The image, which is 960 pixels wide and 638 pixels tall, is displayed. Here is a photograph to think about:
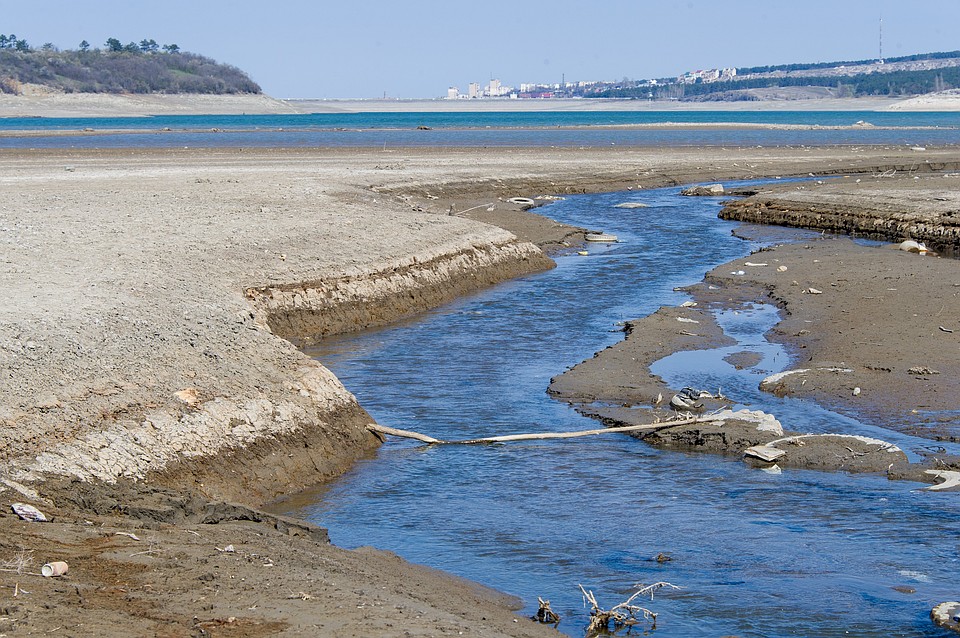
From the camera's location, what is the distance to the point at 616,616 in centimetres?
639

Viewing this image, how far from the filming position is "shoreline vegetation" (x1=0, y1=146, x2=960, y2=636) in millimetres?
6035

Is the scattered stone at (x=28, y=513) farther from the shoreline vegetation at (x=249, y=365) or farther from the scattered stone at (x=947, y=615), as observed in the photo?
the scattered stone at (x=947, y=615)

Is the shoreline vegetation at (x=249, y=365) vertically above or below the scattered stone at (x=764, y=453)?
above

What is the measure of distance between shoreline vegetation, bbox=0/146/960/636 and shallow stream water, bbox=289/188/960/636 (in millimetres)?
474

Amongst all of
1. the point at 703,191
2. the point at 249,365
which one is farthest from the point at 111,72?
the point at 249,365

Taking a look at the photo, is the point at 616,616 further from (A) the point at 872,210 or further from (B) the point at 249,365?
(A) the point at 872,210

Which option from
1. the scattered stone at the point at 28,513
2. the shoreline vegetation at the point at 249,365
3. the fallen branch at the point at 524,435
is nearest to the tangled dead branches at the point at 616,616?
the shoreline vegetation at the point at 249,365

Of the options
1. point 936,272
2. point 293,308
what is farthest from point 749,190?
point 293,308

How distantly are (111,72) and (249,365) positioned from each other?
176304 mm

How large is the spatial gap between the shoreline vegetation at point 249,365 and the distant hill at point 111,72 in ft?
490

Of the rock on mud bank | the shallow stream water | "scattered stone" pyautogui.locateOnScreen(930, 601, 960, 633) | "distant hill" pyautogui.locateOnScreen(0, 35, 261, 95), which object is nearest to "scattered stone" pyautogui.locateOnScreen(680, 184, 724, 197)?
the rock on mud bank

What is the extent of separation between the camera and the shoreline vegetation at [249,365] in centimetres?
604

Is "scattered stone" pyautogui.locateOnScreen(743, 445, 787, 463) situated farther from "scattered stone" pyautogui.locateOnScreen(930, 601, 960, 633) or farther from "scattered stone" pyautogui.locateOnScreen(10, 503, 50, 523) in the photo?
"scattered stone" pyautogui.locateOnScreen(10, 503, 50, 523)

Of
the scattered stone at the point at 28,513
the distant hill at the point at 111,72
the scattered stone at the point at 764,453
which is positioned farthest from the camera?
the distant hill at the point at 111,72
